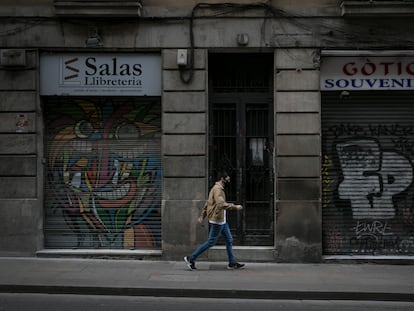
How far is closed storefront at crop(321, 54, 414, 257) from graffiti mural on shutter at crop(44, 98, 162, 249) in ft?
12.5

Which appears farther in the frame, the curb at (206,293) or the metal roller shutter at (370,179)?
the metal roller shutter at (370,179)

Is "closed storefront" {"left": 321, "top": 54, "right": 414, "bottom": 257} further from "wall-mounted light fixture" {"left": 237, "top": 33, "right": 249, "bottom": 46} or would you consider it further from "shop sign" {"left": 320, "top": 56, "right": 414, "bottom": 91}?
"wall-mounted light fixture" {"left": 237, "top": 33, "right": 249, "bottom": 46}

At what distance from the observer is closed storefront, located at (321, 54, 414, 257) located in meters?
12.1

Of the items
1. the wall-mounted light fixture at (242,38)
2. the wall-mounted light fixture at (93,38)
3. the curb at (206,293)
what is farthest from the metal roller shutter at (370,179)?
the wall-mounted light fixture at (93,38)

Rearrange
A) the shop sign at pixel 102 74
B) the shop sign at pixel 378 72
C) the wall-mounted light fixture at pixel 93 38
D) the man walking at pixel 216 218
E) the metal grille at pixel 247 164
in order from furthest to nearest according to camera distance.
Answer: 1. the metal grille at pixel 247 164
2. the shop sign at pixel 102 74
3. the shop sign at pixel 378 72
4. the wall-mounted light fixture at pixel 93 38
5. the man walking at pixel 216 218

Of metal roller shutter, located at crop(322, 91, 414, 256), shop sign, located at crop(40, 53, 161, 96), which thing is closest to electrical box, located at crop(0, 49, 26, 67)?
shop sign, located at crop(40, 53, 161, 96)

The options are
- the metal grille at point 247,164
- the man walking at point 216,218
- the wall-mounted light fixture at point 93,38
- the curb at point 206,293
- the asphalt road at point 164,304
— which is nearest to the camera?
the asphalt road at point 164,304

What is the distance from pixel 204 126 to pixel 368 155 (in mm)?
3616

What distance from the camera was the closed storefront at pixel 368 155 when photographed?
1208 cm

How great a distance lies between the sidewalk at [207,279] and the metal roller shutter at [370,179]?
663mm

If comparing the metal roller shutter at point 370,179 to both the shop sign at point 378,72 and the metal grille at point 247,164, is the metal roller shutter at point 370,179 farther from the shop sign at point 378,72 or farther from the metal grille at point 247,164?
the metal grille at point 247,164

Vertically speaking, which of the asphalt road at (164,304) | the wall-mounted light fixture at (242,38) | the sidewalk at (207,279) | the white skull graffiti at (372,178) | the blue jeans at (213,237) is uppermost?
the wall-mounted light fixture at (242,38)

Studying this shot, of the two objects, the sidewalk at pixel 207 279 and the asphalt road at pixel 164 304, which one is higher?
the sidewalk at pixel 207 279

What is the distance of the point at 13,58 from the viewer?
11945mm
